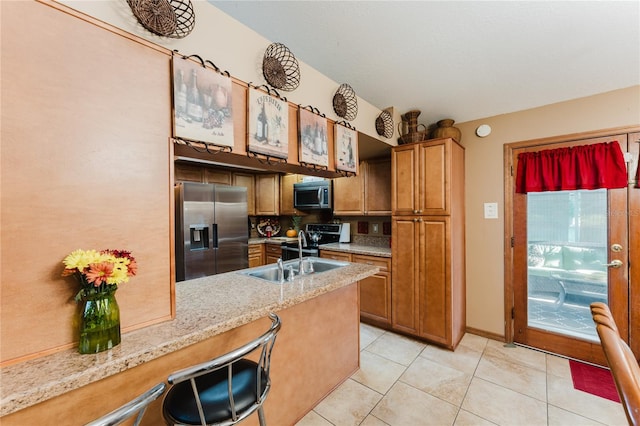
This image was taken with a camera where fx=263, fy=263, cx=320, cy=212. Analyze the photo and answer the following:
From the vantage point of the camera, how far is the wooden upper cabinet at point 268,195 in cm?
463

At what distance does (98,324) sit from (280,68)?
63.6 inches

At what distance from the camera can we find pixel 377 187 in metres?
3.51

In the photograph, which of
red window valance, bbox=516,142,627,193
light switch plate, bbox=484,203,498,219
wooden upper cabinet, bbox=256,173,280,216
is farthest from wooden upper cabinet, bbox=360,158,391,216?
wooden upper cabinet, bbox=256,173,280,216

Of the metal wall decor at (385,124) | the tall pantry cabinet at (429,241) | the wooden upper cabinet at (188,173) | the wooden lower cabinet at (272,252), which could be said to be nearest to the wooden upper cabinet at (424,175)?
the tall pantry cabinet at (429,241)

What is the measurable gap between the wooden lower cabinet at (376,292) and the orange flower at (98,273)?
8.26 ft

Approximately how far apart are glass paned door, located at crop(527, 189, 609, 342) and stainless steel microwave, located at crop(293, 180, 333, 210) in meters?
2.41

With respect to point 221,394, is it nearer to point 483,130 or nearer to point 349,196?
point 349,196

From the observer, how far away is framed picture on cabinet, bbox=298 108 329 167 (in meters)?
1.83

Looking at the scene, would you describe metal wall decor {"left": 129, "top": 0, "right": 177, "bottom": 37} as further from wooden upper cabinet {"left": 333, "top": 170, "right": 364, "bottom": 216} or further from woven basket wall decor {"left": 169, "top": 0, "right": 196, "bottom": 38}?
wooden upper cabinet {"left": 333, "top": 170, "right": 364, "bottom": 216}

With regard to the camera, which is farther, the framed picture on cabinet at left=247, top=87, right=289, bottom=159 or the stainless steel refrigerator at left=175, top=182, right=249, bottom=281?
the stainless steel refrigerator at left=175, top=182, right=249, bottom=281

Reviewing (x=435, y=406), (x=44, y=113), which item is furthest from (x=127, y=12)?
(x=435, y=406)

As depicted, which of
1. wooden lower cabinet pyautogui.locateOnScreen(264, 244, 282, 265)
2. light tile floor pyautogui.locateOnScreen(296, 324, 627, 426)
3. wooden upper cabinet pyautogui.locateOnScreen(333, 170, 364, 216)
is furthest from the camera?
wooden lower cabinet pyautogui.locateOnScreen(264, 244, 282, 265)

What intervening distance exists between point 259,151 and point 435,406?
2141 mm

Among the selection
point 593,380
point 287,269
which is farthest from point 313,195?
point 593,380
